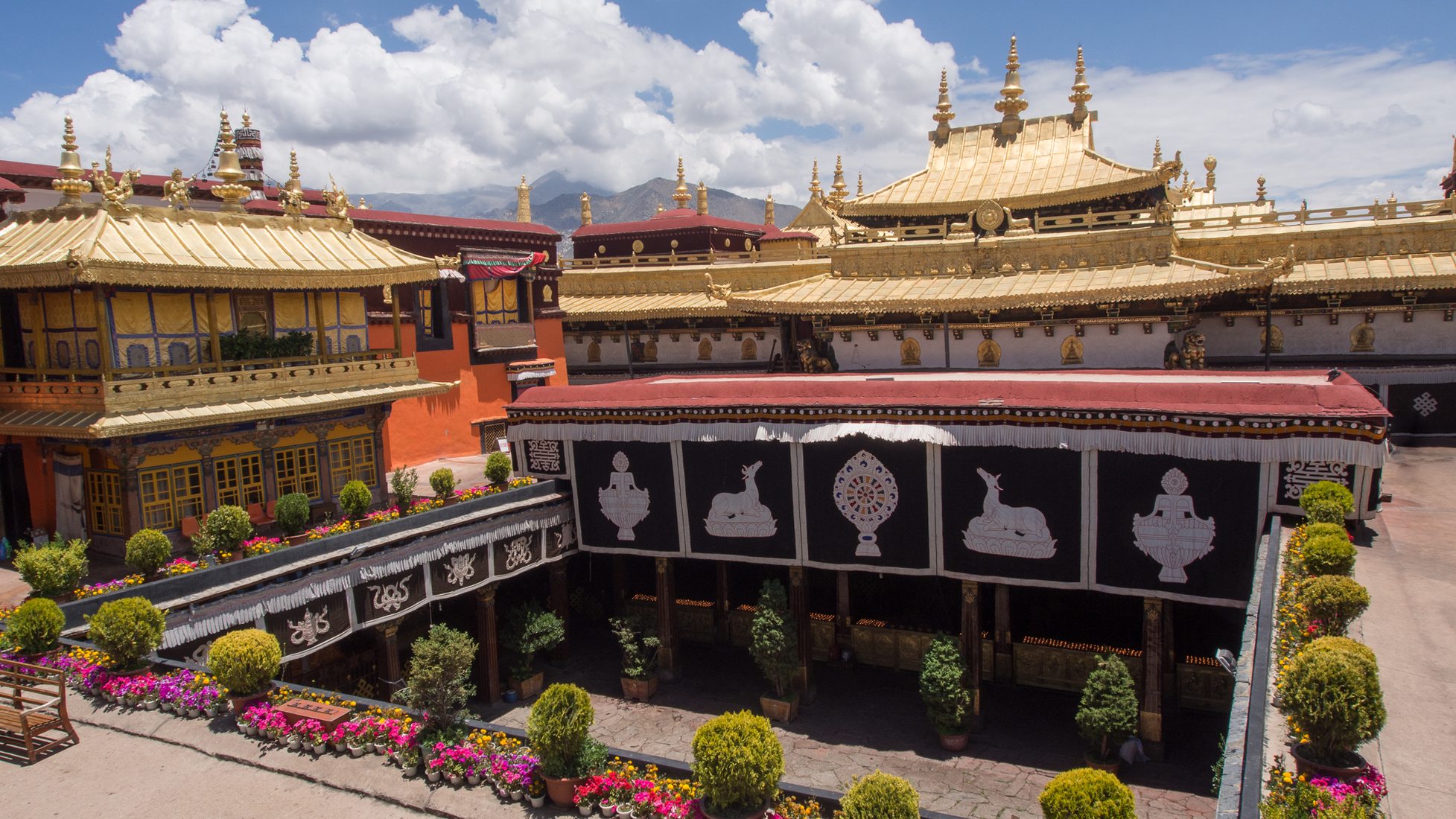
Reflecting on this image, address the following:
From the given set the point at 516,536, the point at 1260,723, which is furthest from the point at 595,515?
the point at 1260,723

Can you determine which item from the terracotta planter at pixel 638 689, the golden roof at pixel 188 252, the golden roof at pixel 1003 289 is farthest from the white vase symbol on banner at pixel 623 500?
the golden roof at pixel 188 252

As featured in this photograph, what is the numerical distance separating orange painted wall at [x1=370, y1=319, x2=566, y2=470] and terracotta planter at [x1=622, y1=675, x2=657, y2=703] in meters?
11.5

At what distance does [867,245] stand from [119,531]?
20038 mm

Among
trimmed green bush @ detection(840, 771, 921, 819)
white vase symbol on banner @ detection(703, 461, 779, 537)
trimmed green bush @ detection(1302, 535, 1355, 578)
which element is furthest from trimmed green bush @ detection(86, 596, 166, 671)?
trimmed green bush @ detection(1302, 535, 1355, 578)

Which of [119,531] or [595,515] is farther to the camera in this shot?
[595,515]

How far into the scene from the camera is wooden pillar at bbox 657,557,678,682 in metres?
21.5

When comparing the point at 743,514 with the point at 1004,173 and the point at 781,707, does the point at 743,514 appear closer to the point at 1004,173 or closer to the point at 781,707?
the point at 781,707

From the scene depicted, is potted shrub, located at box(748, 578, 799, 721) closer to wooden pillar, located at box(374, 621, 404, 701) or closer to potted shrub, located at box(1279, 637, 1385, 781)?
wooden pillar, located at box(374, 621, 404, 701)

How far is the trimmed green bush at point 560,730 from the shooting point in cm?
1055

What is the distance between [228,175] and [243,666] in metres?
15.4

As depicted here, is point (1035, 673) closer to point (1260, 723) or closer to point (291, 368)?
point (1260, 723)

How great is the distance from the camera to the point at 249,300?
21.5 m

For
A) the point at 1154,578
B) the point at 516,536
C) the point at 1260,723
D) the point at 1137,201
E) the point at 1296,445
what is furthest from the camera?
the point at 1137,201

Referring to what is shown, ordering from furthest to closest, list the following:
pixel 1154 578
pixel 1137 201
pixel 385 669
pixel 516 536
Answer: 1. pixel 1137 201
2. pixel 516 536
3. pixel 385 669
4. pixel 1154 578
